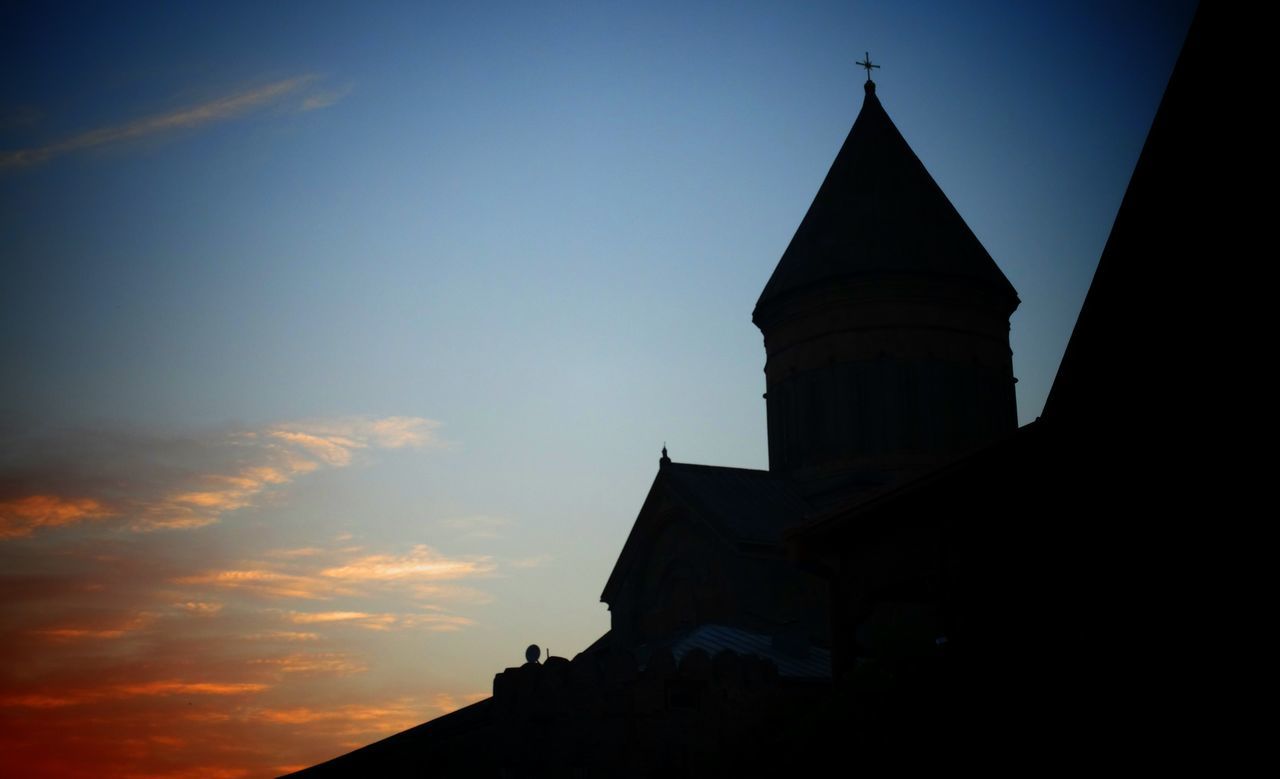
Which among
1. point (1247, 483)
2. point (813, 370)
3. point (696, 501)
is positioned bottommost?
point (1247, 483)

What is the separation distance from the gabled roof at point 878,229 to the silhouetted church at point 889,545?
56mm

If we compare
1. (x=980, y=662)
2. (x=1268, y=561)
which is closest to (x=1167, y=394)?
(x=1268, y=561)

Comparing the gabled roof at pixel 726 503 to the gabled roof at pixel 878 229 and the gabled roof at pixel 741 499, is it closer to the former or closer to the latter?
the gabled roof at pixel 741 499

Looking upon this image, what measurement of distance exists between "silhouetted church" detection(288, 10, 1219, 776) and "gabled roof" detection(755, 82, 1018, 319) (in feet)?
0.18

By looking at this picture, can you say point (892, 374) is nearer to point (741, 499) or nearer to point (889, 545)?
point (741, 499)

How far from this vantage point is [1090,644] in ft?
27.6

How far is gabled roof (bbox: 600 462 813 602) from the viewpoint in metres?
21.1

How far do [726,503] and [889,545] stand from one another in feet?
31.8

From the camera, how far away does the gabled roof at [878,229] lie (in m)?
23.2

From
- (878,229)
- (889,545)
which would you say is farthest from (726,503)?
(889,545)

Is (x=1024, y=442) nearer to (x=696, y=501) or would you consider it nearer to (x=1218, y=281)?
(x=1218, y=281)

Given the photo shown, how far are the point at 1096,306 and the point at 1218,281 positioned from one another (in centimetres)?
91

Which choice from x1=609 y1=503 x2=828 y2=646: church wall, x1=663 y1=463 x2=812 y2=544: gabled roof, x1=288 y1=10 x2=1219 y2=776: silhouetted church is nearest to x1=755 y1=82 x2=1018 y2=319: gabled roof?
x1=288 y1=10 x2=1219 y2=776: silhouetted church

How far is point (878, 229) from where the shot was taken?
23672mm
